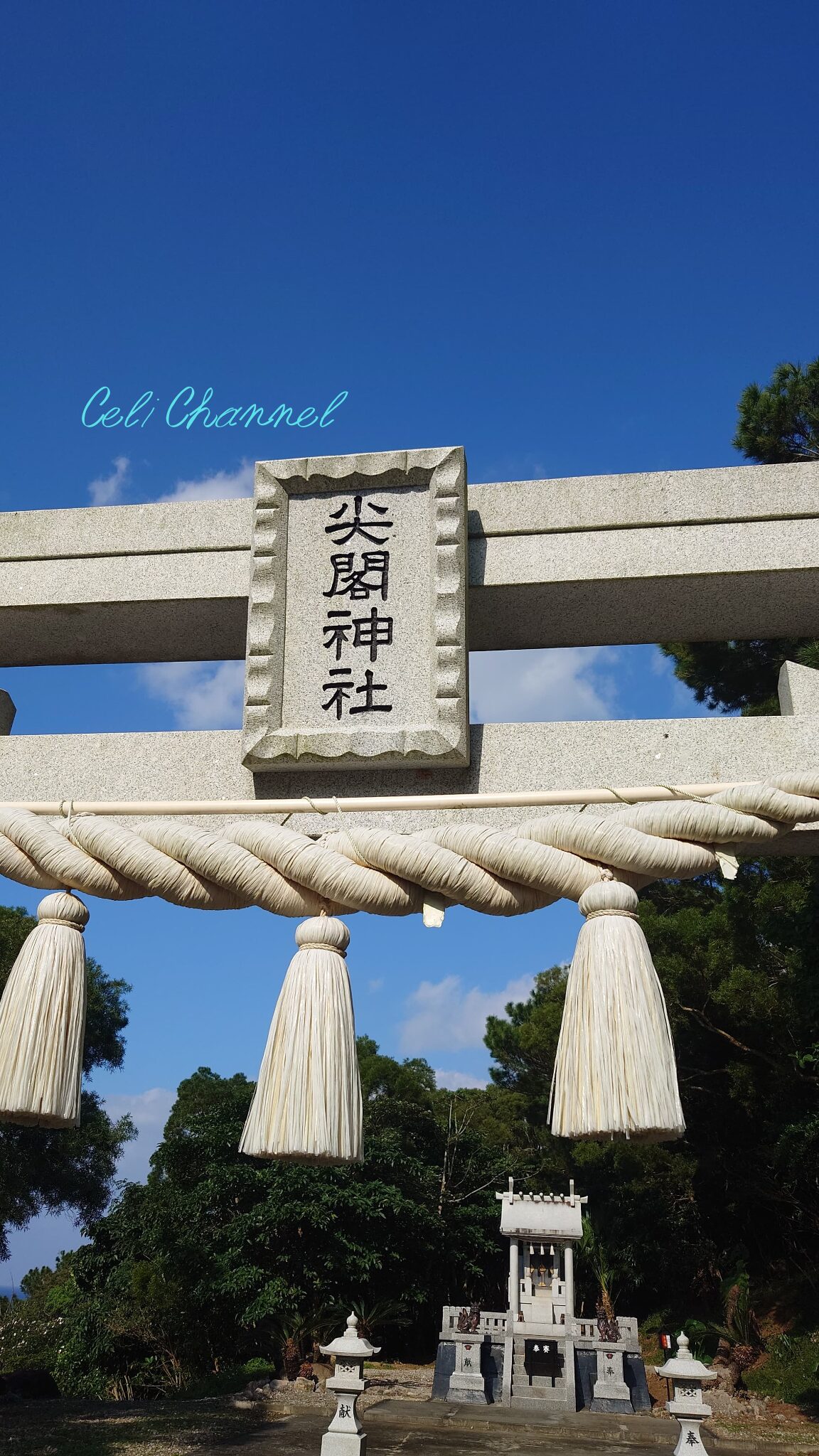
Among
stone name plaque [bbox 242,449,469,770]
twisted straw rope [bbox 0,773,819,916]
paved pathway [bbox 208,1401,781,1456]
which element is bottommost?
paved pathway [bbox 208,1401,781,1456]

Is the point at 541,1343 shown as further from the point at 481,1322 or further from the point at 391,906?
the point at 391,906

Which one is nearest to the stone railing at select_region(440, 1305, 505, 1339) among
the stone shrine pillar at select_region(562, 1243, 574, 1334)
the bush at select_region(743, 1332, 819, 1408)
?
the stone shrine pillar at select_region(562, 1243, 574, 1334)

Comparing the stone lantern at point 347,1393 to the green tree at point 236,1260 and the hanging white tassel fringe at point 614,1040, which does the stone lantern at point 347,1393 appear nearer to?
the hanging white tassel fringe at point 614,1040

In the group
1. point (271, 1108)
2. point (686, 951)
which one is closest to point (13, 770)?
point (271, 1108)

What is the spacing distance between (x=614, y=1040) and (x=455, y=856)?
13.2 inches

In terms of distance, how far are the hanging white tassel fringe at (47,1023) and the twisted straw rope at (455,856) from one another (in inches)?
6.5

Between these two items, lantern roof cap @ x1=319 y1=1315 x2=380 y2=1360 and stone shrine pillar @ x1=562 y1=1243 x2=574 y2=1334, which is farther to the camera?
stone shrine pillar @ x1=562 y1=1243 x2=574 y2=1334

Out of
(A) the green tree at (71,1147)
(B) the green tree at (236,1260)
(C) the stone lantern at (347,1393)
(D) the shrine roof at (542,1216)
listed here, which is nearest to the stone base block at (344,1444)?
(C) the stone lantern at (347,1393)

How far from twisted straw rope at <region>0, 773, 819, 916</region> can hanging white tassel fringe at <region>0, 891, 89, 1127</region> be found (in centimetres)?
17

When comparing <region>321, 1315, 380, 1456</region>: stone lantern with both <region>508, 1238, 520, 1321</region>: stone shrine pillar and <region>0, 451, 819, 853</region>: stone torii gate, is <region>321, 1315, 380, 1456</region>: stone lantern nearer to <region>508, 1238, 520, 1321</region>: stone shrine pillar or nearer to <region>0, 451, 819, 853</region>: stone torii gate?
<region>0, 451, 819, 853</region>: stone torii gate

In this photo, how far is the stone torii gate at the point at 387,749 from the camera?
1518mm

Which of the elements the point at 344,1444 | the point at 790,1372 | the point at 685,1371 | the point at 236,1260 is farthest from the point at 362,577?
the point at 790,1372

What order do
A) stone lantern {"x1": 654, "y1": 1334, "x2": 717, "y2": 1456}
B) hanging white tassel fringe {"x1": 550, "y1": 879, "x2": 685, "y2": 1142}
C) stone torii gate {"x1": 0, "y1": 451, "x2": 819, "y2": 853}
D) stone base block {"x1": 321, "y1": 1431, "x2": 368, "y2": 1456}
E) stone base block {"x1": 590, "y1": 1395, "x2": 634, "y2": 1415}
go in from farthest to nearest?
1. stone base block {"x1": 590, "y1": 1395, "x2": 634, "y2": 1415}
2. stone base block {"x1": 321, "y1": 1431, "x2": 368, "y2": 1456}
3. stone lantern {"x1": 654, "y1": 1334, "x2": 717, "y2": 1456}
4. stone torii gate {"x1": 0, "y1": 451, "x2": 819, "y2": 853}
5. hanging white tassel fringe {"x1": 550, "y1": 879, "x2": 685, "y2": 1142}

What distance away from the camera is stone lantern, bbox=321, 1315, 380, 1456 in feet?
19.4
